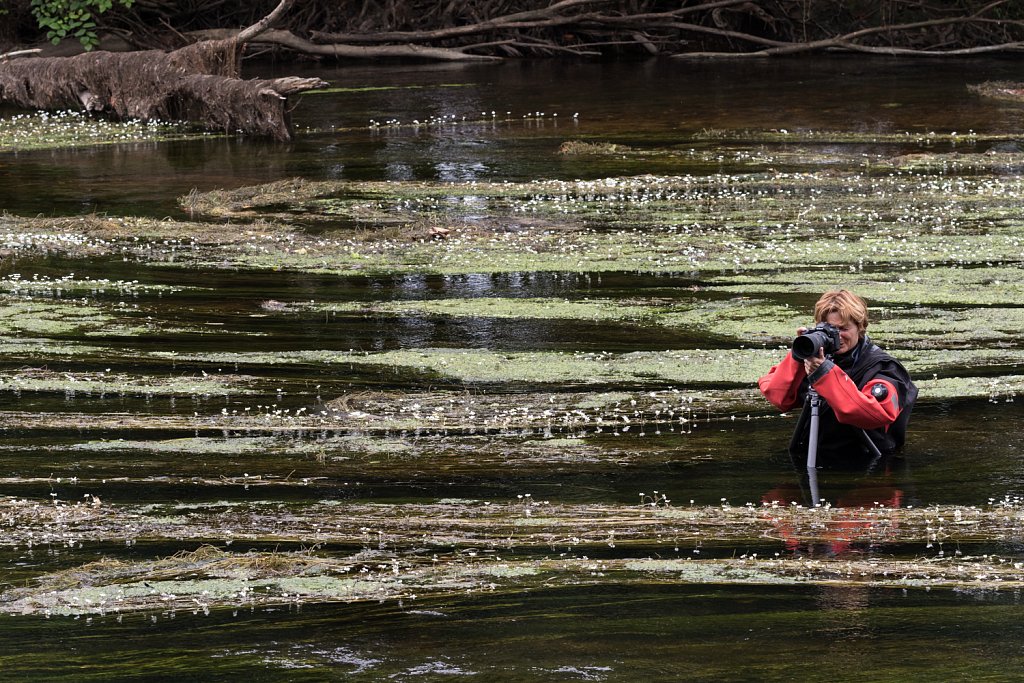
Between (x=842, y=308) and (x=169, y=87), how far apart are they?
14074 millimetres

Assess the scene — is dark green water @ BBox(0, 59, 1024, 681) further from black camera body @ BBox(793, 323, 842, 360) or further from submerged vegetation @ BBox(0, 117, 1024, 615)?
black camera body @ BBox(793, 323, 842, 360)

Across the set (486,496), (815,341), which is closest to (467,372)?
(486,496)

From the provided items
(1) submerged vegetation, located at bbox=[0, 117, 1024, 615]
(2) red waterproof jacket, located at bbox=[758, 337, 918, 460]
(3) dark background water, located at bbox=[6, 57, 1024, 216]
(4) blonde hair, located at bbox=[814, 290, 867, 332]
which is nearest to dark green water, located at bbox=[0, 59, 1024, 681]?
(1) submerged vegetation, located at bbox=[0, 117, 1024, 615]

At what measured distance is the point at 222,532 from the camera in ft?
17.8

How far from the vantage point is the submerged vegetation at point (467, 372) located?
5098 millimetres

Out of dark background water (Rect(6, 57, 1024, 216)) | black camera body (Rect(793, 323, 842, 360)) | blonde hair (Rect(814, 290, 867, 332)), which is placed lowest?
black camera body (Rect(793, 323, 842, 360))

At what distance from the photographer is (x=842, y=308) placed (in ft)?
19.3

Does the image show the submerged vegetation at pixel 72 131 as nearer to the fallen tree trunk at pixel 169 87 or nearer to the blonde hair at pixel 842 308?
the fallen tree trunk at pixel 169 87

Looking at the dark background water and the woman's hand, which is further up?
the dark background water

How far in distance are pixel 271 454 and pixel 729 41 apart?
74.2 ft

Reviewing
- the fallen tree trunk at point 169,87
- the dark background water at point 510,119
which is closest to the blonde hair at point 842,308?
the dark background water at point 510,119

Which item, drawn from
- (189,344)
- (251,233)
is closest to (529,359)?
(189,344)

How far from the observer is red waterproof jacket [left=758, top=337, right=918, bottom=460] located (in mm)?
5746

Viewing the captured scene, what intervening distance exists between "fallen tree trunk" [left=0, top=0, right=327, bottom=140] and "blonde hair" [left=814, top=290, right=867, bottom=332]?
11735 millimetres
